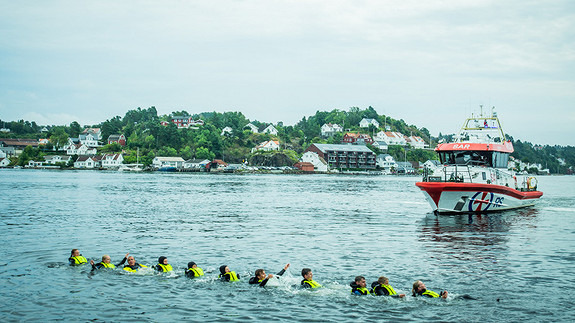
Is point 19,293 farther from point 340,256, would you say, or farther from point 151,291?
point 340,256

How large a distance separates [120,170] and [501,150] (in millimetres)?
171773

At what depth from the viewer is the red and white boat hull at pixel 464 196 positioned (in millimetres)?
43594

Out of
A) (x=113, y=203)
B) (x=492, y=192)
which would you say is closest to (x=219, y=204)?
(x=113, y=203)

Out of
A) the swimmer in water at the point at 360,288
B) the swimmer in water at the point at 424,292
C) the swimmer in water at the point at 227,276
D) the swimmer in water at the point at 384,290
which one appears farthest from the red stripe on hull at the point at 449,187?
the swimmer in water at the point at 227,276

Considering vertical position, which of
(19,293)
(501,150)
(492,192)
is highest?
(501,150)

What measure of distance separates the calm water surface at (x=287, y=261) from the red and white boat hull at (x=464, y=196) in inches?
48.0

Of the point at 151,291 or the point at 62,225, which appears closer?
the point at 151,291

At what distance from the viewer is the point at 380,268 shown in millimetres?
24422

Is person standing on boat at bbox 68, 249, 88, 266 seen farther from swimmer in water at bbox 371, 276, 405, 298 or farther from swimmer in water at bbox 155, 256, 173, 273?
swimmer in water at bbox 371, 276, 405, 298

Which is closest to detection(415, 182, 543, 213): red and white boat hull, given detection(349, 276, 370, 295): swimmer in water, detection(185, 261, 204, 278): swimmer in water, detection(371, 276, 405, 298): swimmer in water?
detection(371, 276, 405, 298): swimmer in water

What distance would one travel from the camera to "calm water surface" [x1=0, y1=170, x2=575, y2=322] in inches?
701

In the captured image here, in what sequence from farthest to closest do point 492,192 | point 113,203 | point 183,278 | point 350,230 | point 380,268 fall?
point 113,203 → point 492,192 → point 350,230 → point 380,268 → point 183,278

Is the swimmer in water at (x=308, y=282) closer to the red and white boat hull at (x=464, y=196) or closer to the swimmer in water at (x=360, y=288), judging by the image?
the swimmer in water at (x=360, y=288)

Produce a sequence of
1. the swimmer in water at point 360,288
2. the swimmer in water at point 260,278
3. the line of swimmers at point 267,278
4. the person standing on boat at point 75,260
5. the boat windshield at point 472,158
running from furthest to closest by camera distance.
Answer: the boat windshield at point 472,158 < the person standing on boat at point 75,260 < the swimmer in water at point 260,278 < the swimmer in water at point 360,288 < the line of swimmers at point 267,278
